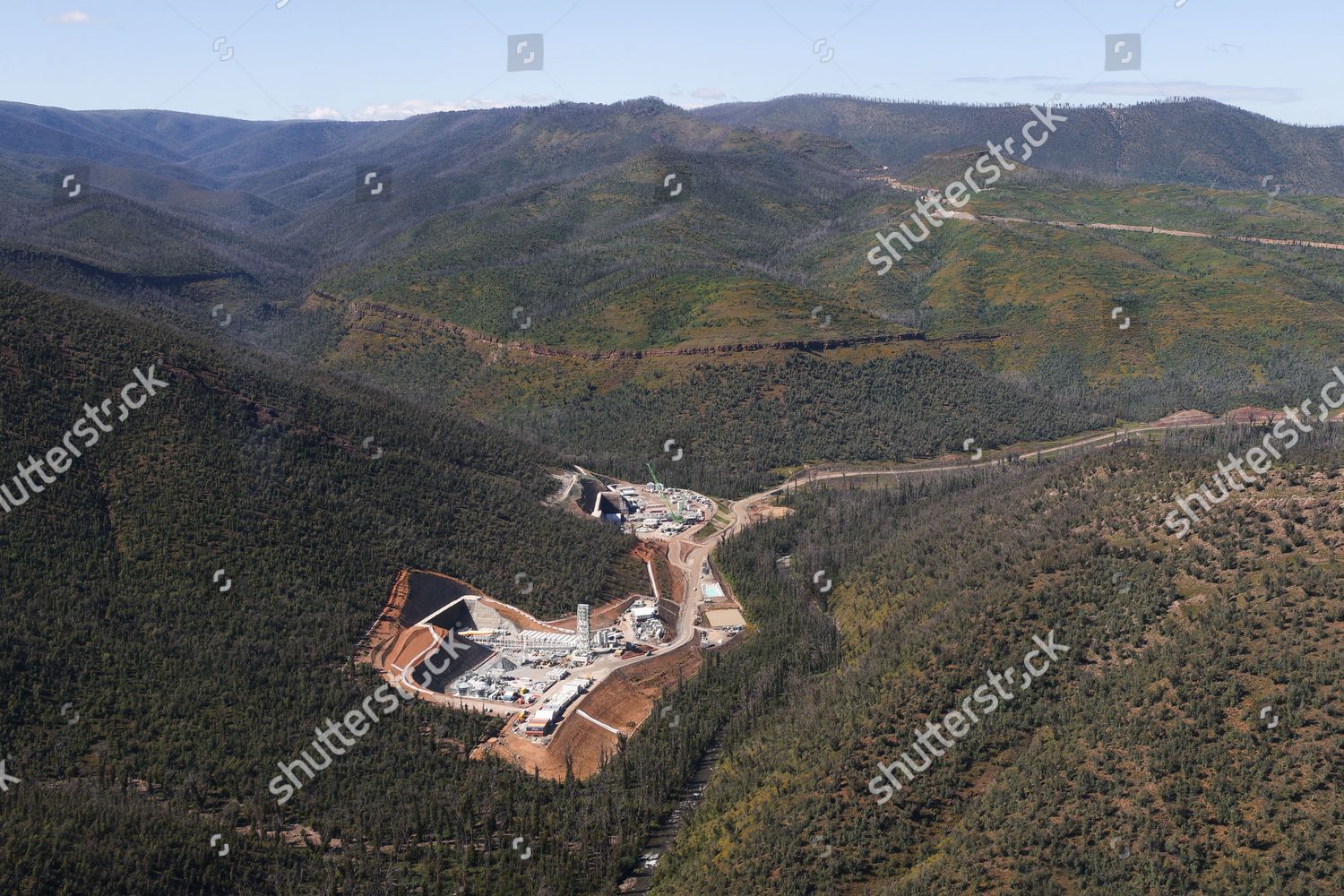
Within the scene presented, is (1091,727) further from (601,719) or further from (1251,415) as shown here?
(1251,415)

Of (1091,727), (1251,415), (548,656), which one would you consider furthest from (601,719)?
(1251,415)

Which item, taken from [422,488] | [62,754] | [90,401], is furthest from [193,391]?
[62,754]

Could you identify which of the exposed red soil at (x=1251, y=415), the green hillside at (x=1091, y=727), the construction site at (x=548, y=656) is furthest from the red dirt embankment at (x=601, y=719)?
the exposed red soil at (x=1251, y=415)

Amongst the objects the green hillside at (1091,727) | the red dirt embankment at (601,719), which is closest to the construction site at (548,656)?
the red dirt embankment at (601,719)

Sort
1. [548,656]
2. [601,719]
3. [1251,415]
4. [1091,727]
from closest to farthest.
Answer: [1091,727] < [601,719] < [548,656] < [1251,415]

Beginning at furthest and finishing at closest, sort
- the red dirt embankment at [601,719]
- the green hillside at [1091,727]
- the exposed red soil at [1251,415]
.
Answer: the exposed red soil at [1251,415] → the red dirt embankment at [601,719] → the green hillside at [1091,727]

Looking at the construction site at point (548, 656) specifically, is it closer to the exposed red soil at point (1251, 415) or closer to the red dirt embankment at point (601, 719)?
the red dirt embankment at point (601, 719)

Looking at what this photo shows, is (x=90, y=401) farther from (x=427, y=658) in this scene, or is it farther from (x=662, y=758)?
(x=662, y=758)

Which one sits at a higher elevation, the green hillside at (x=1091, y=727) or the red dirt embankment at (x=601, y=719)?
the green hillside at (x=1091, y=727)

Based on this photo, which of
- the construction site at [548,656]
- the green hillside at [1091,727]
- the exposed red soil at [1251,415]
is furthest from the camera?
the exposed red soil at [1251,415]

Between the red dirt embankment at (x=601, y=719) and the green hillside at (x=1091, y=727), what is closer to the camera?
the green hillside at (x=1091, y=727)
